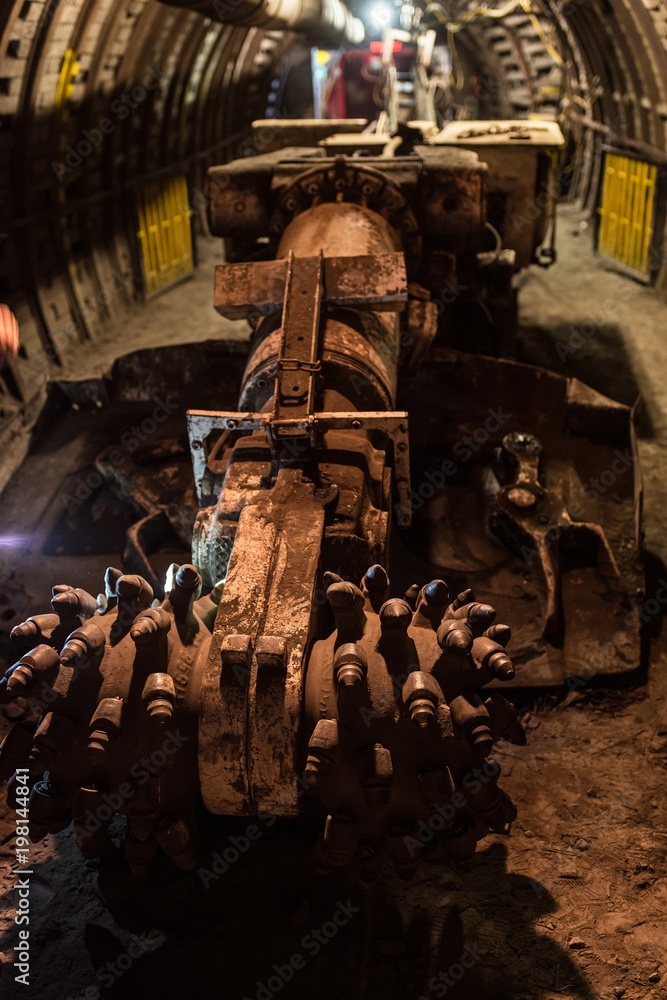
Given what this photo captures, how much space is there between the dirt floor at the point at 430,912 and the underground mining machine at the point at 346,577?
17.5 inches

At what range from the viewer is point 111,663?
217 centimetres

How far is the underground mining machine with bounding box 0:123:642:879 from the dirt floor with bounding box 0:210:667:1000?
17.5 inches

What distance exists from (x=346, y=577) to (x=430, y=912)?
1.32 meters

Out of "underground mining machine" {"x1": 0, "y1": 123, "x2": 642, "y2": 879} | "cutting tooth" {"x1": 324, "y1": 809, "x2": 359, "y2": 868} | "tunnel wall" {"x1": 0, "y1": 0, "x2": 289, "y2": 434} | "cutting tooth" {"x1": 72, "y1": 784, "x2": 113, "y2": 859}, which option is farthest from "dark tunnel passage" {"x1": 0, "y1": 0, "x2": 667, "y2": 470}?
"cutting tooth" {"x1": 324, "y1": 809, "x2": 359, "y2": 868}

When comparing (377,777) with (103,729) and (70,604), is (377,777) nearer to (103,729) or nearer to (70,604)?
(103,729)

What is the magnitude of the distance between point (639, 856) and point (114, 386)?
16.2ft

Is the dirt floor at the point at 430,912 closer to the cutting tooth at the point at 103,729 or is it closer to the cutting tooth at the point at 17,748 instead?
the cutting tooth at the point at 17,748

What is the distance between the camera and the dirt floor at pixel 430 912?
271cm

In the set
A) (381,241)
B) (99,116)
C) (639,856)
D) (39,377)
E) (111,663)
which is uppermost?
(99,116)

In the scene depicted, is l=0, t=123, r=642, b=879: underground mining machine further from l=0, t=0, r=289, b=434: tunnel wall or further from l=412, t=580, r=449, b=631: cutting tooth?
l=0, t=0, r=289, b=434: tunnel wall

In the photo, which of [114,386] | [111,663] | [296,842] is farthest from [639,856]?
[114,386]

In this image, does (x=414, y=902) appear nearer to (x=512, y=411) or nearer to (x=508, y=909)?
(x=508, y=909)

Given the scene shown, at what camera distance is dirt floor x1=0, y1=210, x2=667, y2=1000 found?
2.71 metres

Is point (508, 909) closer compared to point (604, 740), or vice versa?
point (508, 909)
